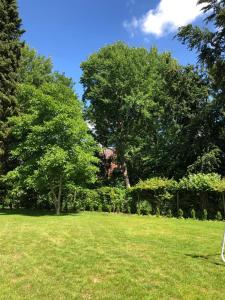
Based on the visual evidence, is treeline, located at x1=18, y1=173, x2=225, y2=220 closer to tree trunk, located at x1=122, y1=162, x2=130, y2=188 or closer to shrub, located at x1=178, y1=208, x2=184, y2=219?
shrub, located at x1=178, y1=208, x2=184, y2=219

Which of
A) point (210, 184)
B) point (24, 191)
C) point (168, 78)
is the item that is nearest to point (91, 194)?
point (24, 191)

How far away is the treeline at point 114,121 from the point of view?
75.2 ft

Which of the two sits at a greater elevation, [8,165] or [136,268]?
[8,165]

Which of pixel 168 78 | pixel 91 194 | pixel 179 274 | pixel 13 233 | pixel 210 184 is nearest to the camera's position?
pixel 179 274

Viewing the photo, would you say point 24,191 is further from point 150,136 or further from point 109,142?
point 150,136

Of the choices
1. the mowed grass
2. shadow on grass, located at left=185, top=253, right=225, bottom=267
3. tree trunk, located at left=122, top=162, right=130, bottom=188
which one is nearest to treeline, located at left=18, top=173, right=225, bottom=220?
the mowed grass

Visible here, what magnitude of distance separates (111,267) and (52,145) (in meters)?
16.4

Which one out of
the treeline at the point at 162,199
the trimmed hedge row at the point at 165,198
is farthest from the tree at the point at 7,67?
the trimmed hedge row at the point at 165,198

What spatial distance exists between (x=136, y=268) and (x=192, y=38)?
31.7 feet

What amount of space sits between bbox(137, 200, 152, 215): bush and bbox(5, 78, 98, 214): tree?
3.51 m

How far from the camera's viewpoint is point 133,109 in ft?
125

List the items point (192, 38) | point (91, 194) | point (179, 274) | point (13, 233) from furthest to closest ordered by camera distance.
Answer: point (91, 194) → point (192, 38) → point (13, 233) → point (179, 274)

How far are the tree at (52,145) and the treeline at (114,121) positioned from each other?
2.6 inches

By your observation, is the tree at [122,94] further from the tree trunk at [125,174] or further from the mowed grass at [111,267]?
the mowed grass at [111,267]
